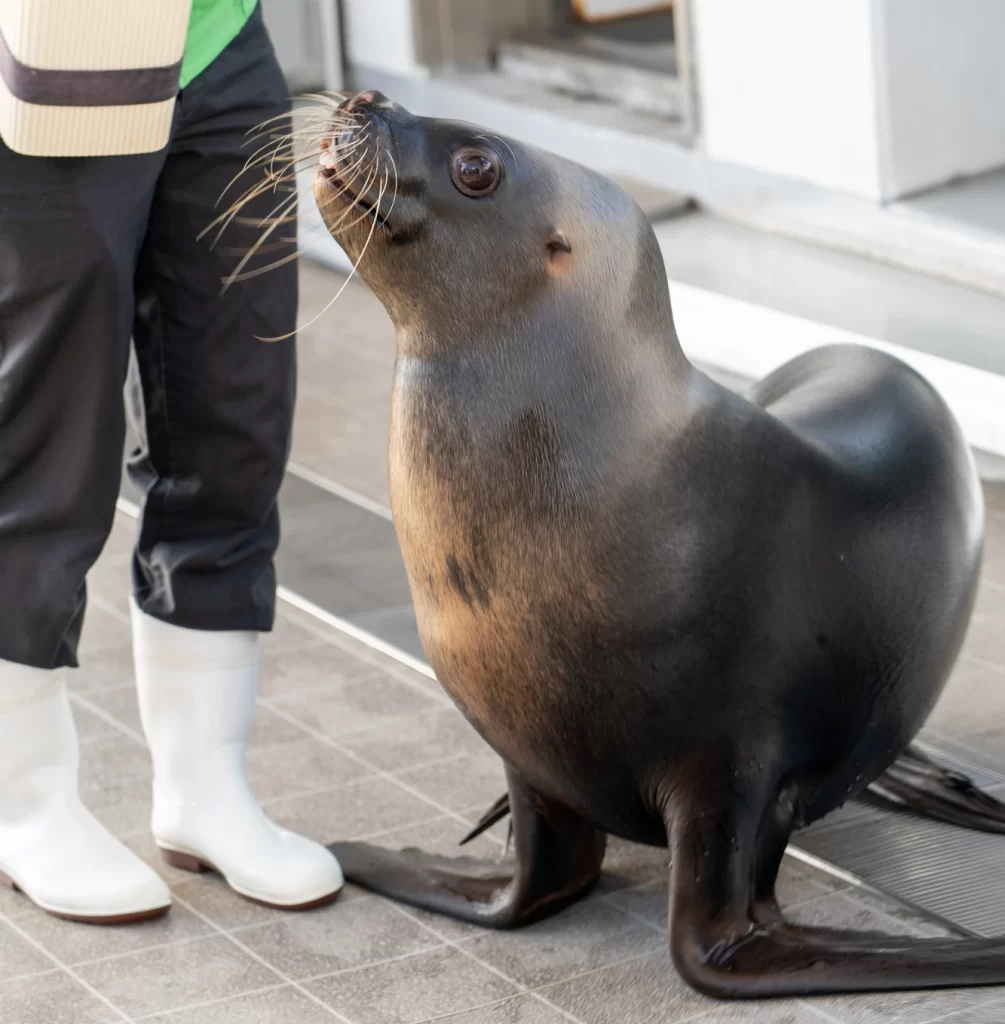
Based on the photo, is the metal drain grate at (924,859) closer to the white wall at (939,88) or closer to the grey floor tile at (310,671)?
the grey floor tile at (310,671)

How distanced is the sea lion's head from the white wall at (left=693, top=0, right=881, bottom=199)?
3.05m

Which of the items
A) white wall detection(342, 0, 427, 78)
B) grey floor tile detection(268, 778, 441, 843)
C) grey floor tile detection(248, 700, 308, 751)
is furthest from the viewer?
white wall detection(342, 0, 427, 78)

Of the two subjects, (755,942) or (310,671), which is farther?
(310,671)

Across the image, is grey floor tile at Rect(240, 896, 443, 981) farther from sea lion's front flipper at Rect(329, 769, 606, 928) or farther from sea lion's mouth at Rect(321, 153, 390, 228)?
sea lion's mouth at Rect(321, 153, 390, 228)

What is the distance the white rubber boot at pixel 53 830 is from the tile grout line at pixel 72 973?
0.17ft

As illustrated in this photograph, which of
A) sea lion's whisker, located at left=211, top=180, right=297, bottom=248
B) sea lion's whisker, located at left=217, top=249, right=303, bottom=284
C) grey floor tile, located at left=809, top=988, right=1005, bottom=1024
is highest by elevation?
sea lion's whisker, located at left=211, top=180, right=297, bottom=248

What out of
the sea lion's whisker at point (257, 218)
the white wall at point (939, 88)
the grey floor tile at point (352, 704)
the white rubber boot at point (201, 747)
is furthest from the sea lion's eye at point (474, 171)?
the white wall at point (939, 88)

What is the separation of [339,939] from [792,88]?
11.5 ft

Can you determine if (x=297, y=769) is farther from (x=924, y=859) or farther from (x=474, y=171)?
(x=474, y=171)

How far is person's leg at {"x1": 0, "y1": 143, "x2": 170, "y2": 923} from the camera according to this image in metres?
2.42

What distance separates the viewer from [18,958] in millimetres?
2520

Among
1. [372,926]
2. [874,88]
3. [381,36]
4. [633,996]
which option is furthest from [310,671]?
[381,36]

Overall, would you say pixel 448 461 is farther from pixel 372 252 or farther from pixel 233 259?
pixel 233 259

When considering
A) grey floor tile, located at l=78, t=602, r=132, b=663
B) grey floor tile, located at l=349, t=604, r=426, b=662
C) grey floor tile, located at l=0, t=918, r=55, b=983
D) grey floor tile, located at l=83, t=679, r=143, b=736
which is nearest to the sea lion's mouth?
grey floor tile, located at l=0, t=918, r=55, b=983
